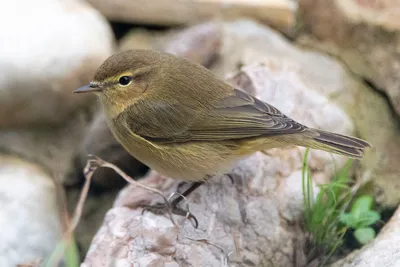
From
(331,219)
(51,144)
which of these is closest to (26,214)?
(51,144)

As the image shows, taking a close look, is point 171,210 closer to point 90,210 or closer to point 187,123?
point 187,123

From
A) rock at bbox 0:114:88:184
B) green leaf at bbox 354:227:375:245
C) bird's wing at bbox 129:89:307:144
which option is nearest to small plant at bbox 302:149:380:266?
green leaf at bbox 354:227:375:245

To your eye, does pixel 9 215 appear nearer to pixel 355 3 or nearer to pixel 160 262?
pixel 160 262

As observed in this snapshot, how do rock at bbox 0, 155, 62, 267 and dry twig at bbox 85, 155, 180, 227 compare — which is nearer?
dry twig at bbox 85, 155, 180, 227

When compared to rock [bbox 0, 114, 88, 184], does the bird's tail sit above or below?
above

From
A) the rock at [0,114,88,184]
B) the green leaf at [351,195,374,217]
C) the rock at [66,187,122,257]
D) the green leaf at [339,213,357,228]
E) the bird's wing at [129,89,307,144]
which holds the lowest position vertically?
the rock at [66,187,122,257]

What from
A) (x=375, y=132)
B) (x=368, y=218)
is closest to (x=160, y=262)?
(x=368, y=218)

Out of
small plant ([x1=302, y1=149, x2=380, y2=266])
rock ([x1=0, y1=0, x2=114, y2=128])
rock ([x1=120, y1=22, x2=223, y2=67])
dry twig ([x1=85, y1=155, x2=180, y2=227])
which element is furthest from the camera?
rock ([x1=120, y1=22, x2=223, y2=67])

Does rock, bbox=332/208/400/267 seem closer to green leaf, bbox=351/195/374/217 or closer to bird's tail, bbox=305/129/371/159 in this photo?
green leaf, bbox=351/195/374/217

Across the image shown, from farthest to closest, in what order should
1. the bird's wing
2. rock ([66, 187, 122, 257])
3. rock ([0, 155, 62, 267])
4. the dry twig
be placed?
rock ([66, 187, 122, 257])
rock ([0, 155, 62, 267])
the bird's wing
the dry twig
